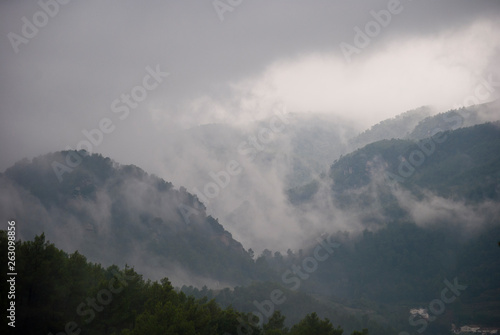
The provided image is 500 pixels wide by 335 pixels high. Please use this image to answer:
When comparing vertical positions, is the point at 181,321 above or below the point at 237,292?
below

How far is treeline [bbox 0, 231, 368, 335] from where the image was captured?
150ft

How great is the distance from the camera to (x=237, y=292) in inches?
7057

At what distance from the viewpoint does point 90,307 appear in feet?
168

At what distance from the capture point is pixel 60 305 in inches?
2105

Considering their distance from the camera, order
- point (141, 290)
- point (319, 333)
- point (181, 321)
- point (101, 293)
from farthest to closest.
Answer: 1. point (141, 290)
2. point (319, 333)
3. point (101, 293)
4. point (181, 321)

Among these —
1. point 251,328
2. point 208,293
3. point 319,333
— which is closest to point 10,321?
point 251,328

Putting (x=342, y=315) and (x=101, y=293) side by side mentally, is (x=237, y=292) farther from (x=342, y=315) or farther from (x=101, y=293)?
(x=101, y=293)

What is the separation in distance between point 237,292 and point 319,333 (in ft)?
427

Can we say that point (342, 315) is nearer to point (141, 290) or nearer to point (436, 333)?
point (436, 333)

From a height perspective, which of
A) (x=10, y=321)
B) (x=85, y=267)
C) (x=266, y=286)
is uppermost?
(x=266, y=286)

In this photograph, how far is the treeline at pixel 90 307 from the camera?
4570 cm

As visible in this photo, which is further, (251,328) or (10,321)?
→ (251,328)

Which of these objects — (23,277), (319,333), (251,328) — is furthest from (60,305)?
(319,333)

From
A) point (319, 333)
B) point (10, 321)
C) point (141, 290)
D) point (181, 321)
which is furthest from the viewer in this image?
point (141, 290)
